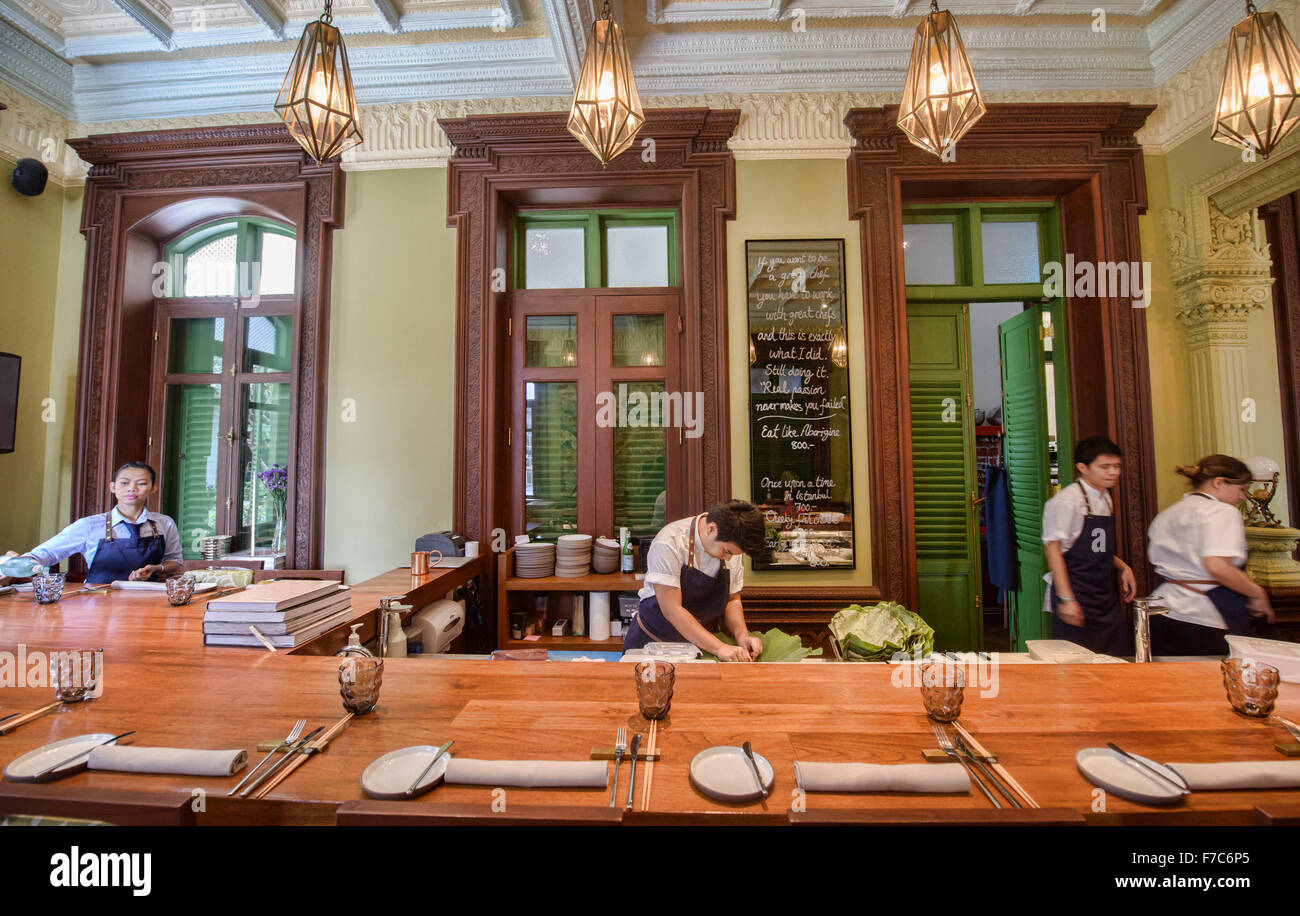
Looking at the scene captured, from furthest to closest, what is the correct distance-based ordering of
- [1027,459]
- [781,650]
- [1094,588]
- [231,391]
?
[1027,459] < [231,391] < [1094,588] < [781,650]

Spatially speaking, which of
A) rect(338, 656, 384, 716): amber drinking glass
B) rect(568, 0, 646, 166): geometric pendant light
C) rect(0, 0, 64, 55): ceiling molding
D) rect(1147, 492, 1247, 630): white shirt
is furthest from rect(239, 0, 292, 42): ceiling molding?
rect(1147, 492, 1247, 630): white shirt

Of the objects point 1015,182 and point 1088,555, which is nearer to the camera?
point 1088,555

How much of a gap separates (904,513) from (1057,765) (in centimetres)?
248

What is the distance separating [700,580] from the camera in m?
2.40

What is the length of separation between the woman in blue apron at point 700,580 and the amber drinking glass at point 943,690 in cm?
90

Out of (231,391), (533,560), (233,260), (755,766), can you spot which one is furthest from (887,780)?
(233,260)

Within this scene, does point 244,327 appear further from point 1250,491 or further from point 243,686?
point 1250,491

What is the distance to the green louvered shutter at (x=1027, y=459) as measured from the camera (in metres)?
3.88

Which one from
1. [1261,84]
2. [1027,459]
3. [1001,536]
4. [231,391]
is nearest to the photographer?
[1261,84]

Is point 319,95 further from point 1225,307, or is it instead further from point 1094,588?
point 1225,307

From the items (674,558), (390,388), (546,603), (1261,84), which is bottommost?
(546,603)

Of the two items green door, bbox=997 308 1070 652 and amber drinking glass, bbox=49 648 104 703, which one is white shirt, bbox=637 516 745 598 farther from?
green door, bbox=997 308 1070 652

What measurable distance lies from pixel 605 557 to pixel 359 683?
2.28 metres

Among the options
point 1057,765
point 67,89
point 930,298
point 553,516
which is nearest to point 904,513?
point 930,298
